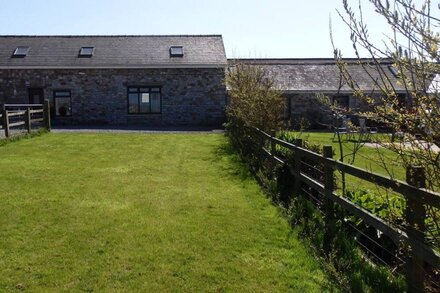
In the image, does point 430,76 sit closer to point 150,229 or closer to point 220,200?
point 150,229

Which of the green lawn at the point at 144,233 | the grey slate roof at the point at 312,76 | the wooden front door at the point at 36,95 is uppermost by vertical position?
the grey slate roof at the point at 312,76

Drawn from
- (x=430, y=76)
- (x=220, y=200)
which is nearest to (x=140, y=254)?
(x=220, y=200)

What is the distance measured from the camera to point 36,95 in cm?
2570

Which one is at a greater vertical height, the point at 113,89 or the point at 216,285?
the point at 113,89

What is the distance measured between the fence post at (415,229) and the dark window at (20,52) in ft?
86.2

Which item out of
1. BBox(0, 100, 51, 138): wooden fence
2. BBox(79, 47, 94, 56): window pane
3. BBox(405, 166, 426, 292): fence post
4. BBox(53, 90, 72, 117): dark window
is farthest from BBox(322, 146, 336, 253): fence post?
BBox(79, 47, 94, 56): window pane

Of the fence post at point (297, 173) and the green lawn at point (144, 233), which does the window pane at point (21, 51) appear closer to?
the green lawn at point (144, 233)

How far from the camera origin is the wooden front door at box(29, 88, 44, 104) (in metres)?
25.6

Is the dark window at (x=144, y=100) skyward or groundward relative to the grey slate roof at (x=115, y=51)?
groundward

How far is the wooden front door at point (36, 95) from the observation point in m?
25.6

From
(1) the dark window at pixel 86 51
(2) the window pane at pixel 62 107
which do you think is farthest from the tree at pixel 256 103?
(2) the window pane at pixel 62 107

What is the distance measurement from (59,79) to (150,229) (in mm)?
21658

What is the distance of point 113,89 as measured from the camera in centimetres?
2564

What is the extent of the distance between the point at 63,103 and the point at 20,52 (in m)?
3.93
